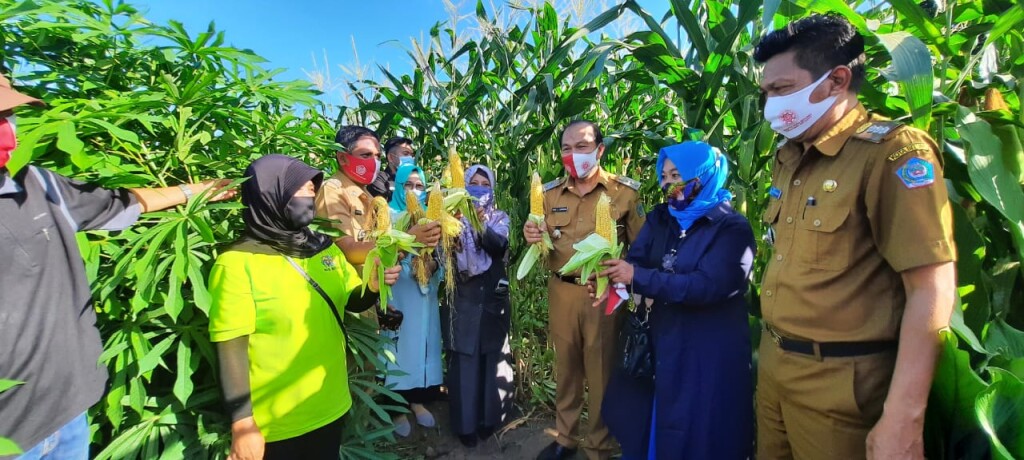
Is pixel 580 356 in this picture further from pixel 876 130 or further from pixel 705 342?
pixel 876 130

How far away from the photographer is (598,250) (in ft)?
6.75

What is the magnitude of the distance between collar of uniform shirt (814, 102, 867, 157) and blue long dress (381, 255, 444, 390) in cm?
230

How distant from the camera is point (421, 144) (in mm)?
4297

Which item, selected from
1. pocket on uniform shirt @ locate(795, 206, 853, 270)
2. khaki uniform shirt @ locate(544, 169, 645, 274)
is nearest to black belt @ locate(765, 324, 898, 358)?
pocket on uniform shirt @ locate(795, 206, 853, 270)

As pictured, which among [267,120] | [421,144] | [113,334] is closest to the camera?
[113,334]

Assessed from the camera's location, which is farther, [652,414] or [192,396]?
[652,414]

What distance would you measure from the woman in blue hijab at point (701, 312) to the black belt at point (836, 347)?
475mm

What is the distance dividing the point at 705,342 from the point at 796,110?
1.05 metres

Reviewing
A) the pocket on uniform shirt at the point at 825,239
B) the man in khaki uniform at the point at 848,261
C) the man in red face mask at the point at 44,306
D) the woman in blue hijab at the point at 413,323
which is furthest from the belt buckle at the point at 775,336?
the man in red face mask at the point at 44,306

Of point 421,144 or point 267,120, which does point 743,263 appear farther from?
point 421,144

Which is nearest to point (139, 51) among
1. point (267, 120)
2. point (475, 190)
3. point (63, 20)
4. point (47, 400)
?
point (63, 20)

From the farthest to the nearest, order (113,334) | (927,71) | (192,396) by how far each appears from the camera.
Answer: (192,396) < (113,334) < (927,71)

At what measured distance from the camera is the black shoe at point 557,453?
2.93 m

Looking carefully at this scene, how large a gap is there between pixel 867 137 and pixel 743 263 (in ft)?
2.51
